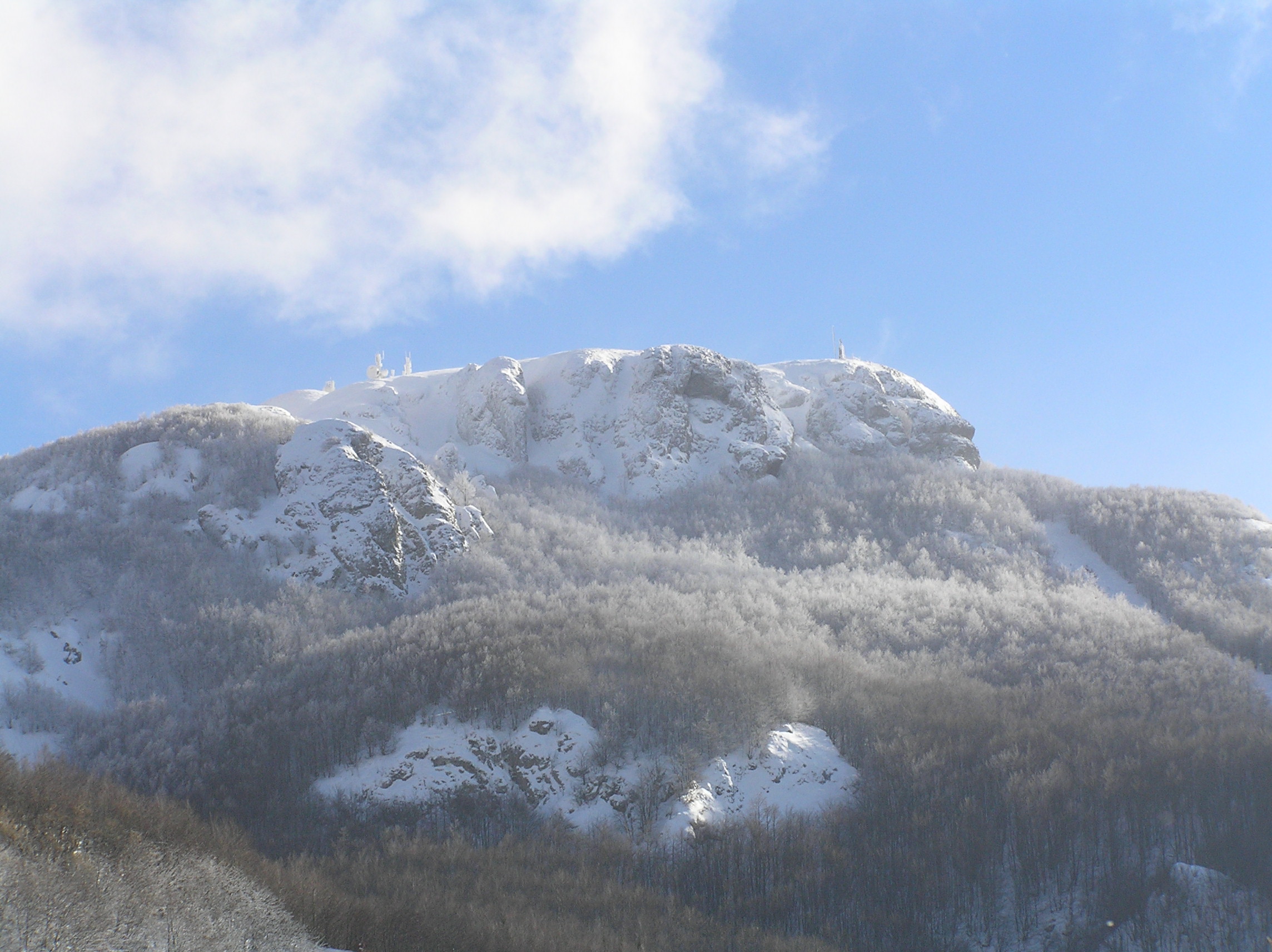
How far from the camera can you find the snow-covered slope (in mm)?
89438

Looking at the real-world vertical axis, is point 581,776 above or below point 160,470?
below

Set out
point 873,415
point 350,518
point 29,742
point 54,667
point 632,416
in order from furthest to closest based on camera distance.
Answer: point 873,415 → point 632,416 → point 350,518 → point 54,667 → point 29,742

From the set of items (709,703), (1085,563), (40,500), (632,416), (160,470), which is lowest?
(709,703)

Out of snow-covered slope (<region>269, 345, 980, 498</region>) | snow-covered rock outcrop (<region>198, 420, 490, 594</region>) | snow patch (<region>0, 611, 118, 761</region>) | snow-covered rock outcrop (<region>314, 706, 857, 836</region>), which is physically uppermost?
snow-covered slope (<region>269, 345, 980, 498</region>)

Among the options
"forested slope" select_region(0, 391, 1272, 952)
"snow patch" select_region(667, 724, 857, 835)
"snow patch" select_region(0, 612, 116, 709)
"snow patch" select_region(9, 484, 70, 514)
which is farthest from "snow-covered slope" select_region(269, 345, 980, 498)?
"snow patch" select_region(667, 724, 857, 835)

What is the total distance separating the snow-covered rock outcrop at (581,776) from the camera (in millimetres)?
38219

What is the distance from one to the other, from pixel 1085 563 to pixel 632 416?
150ft

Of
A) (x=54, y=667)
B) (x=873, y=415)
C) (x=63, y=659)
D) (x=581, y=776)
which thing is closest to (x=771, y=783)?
(x=581, y=776)

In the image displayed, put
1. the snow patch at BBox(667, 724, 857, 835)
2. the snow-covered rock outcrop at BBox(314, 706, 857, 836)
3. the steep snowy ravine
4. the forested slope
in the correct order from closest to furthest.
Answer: the forested slope → the snow patch at BBox(667, 724, 857, 835) → the snow-covered rock outcrop at BBox(314, 706, 857, 836) → the steep snowy ravine

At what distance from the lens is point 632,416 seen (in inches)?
3666

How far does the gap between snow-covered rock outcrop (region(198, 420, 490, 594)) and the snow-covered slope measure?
14139mm

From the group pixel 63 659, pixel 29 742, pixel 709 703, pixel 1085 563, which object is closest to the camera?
pixel 29 742

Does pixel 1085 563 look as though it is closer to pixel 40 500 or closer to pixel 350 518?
pixel 350 518

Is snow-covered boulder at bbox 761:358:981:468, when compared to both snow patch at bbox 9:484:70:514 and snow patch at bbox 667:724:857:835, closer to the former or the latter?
snow patch at bbox 667:724:857:835
